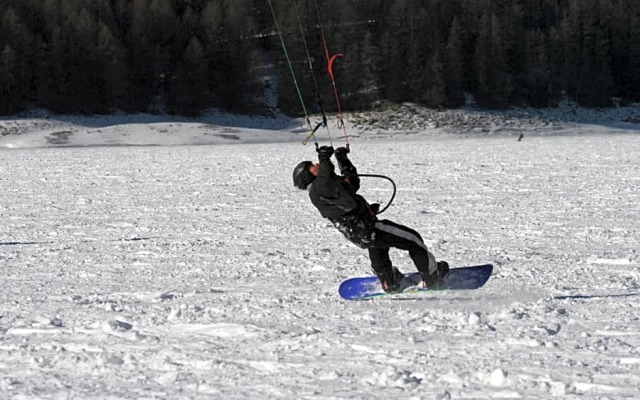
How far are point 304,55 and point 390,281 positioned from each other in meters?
64.0

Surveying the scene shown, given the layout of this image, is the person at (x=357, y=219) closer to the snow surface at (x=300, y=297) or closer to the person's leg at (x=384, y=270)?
the person's leg at (x=384, y=270)

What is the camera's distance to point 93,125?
195ft

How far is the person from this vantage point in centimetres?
759

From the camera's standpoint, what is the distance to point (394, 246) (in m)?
7.84

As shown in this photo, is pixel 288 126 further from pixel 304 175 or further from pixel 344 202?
pixel 344 202

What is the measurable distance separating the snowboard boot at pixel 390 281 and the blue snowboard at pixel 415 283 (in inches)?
1.9

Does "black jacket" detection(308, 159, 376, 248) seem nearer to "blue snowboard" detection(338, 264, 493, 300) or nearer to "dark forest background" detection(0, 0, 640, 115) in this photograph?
"blue snowboard" detection(338, 264, 493, 300)

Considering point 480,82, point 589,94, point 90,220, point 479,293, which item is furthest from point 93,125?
point 479,293

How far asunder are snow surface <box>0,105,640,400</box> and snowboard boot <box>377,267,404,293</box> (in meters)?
0.38

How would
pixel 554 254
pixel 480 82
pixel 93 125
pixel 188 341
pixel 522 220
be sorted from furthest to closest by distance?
pixel 480 82 < pixel 93 125 < pixel 522 220 < pixel 554 254 < pixel 188 341

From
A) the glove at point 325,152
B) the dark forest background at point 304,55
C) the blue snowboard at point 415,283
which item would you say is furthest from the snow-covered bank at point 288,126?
the glove at point 325,152

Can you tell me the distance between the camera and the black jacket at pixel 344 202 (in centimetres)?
757

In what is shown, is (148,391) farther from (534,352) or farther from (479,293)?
(479,293)

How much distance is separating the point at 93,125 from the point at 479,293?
55.0 m
